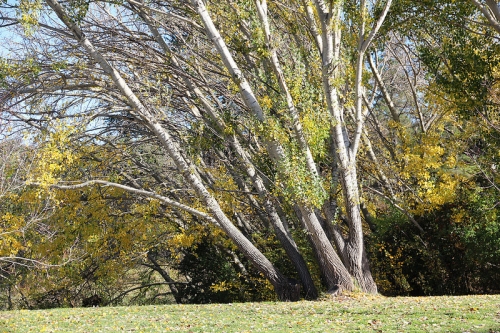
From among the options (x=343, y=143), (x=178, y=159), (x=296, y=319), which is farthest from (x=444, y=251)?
(x=178, y=159)

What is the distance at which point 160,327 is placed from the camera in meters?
8.57

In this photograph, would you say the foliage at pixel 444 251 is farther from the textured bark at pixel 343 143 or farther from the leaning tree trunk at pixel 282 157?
the leaning tree trunk at pixel 282 157

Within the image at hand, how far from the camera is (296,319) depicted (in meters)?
8.71

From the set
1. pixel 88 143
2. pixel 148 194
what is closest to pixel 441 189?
pixel 148 194

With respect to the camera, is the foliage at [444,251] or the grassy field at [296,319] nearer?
→ the grassy field at [296,319]

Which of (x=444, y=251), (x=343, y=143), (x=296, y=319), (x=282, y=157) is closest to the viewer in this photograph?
(x=296, y=319)

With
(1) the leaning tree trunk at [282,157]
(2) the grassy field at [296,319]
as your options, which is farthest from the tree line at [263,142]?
(2) the grassy field at [296,319]

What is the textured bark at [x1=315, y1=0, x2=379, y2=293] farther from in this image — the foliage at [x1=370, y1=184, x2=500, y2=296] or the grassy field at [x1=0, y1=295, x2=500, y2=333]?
the foliage at [x1=370, y1=184, x2=500, y2=296]

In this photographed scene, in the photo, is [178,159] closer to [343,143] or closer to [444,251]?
[343,143]

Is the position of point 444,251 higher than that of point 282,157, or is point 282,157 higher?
point 282,157

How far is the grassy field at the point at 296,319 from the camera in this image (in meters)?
7.43

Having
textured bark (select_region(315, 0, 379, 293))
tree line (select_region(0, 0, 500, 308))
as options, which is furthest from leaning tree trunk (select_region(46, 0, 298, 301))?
textured bark (select_region(315, 0, 379, 293))

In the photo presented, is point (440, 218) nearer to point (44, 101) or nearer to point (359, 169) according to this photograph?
point (359, 169)

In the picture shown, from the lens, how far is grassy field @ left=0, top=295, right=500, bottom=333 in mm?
7434
